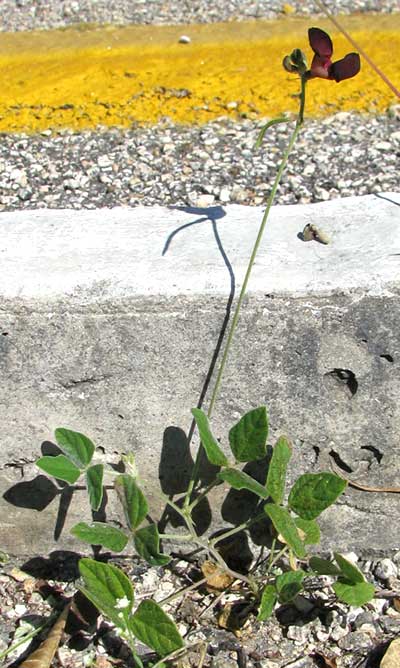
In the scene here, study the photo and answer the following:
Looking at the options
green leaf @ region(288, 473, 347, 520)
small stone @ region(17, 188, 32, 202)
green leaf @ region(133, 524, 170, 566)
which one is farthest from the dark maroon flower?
small stone @ region(17, 188, 32, 202)

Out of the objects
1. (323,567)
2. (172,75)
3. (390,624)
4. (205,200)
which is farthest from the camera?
(172,75)

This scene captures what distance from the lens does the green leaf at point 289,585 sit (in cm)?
136

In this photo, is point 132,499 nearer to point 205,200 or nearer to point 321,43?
point 321,43

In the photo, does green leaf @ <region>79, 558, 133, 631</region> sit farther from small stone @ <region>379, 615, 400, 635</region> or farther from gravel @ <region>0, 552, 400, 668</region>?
small stone @ <region>379, 615, 400, 635</region>

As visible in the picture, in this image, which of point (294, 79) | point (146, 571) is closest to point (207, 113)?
point (294, 79)

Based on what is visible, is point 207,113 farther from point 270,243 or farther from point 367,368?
point 367,368

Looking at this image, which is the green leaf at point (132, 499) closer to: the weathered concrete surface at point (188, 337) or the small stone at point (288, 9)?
the weathered concrete surface at point (188, 337)

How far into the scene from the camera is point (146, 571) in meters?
1.62

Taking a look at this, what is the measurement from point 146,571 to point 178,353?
0.46m

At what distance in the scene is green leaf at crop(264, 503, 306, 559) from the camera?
1.32m

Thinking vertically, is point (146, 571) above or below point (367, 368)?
below

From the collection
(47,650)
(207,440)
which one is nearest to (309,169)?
(207,440)

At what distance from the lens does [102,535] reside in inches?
53.2

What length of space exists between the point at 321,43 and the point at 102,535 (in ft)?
2.49
